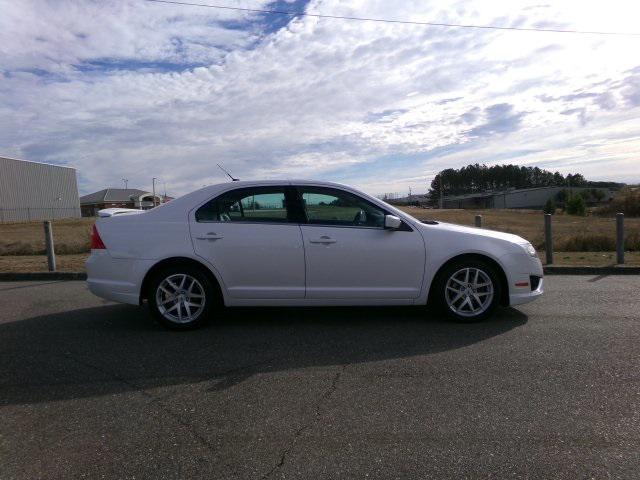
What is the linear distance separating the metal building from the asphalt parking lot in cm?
6166

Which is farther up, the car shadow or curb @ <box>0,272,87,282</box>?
curb @ <box>0,272,87,282</box>

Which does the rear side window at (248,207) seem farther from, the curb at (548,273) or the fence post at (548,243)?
the fence post at (548,243)

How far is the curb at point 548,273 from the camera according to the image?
9.54 meters

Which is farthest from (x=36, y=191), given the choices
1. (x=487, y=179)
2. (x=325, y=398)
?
(x=487, y=179)

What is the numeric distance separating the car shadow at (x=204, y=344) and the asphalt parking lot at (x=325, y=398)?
0.02m

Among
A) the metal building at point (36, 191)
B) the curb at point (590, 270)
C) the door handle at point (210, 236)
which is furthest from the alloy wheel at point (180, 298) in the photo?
the metal building at point (36, 191)

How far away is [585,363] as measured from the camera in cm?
432

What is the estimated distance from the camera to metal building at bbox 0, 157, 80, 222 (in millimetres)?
61125

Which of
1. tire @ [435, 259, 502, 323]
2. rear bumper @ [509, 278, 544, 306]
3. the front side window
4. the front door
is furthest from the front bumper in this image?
the front side window

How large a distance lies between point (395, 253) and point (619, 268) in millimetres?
6232

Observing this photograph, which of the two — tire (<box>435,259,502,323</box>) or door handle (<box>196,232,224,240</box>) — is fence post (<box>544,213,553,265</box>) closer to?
tire (<box>435,259,502,323</box>)

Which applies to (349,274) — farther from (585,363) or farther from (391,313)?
(585,363)

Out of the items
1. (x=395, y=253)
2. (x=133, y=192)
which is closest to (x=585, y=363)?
(x=395, y=253)

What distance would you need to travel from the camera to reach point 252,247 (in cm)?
552
